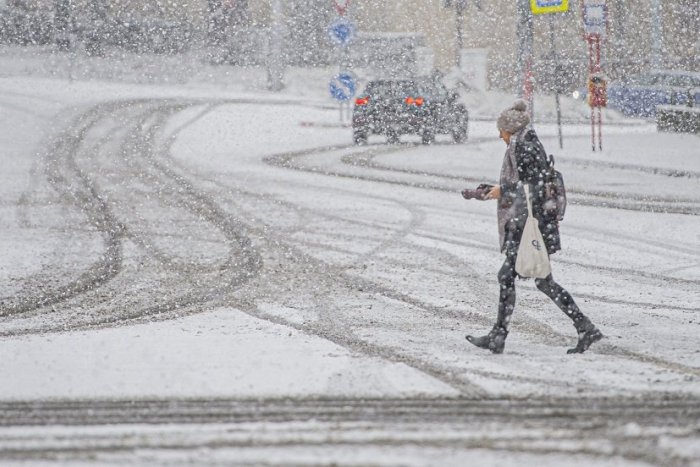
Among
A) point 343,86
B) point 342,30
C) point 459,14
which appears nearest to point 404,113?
point 343,86

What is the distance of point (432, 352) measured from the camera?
290 inches

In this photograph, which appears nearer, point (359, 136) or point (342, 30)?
point (359, 136)

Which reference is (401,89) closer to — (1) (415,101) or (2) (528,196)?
(1) (415,101)

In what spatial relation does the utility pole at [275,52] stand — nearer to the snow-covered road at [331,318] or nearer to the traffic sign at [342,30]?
the traffic sign at [342,30]

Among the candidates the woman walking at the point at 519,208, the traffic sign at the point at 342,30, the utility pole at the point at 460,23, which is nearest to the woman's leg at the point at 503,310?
the woman walking at the point at 519,208

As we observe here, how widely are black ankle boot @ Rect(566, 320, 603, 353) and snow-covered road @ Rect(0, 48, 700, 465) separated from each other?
4.1 inches

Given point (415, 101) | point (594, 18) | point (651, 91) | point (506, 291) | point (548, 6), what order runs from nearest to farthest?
point (506, 291) < point (548, 6) < point (594, 18) < point (415, 101) < point (651, 91)

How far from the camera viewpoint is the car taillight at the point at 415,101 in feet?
85.0

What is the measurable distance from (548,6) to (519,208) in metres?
14.6

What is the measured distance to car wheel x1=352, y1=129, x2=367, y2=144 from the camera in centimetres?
2575

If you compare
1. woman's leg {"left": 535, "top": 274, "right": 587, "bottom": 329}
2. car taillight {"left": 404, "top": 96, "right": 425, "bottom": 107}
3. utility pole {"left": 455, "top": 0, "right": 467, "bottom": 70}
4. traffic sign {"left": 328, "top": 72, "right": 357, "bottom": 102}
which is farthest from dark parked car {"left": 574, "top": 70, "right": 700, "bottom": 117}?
woman's leg {"left": 535, "top": 274, "right": 587, "bottom": 329}

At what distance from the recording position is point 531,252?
7160 mm

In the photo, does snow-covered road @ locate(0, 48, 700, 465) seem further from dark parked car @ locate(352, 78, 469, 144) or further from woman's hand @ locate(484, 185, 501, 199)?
dark parked car @ locate(352, 78, 469, 144)

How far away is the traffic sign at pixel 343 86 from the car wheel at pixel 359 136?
114 inches
